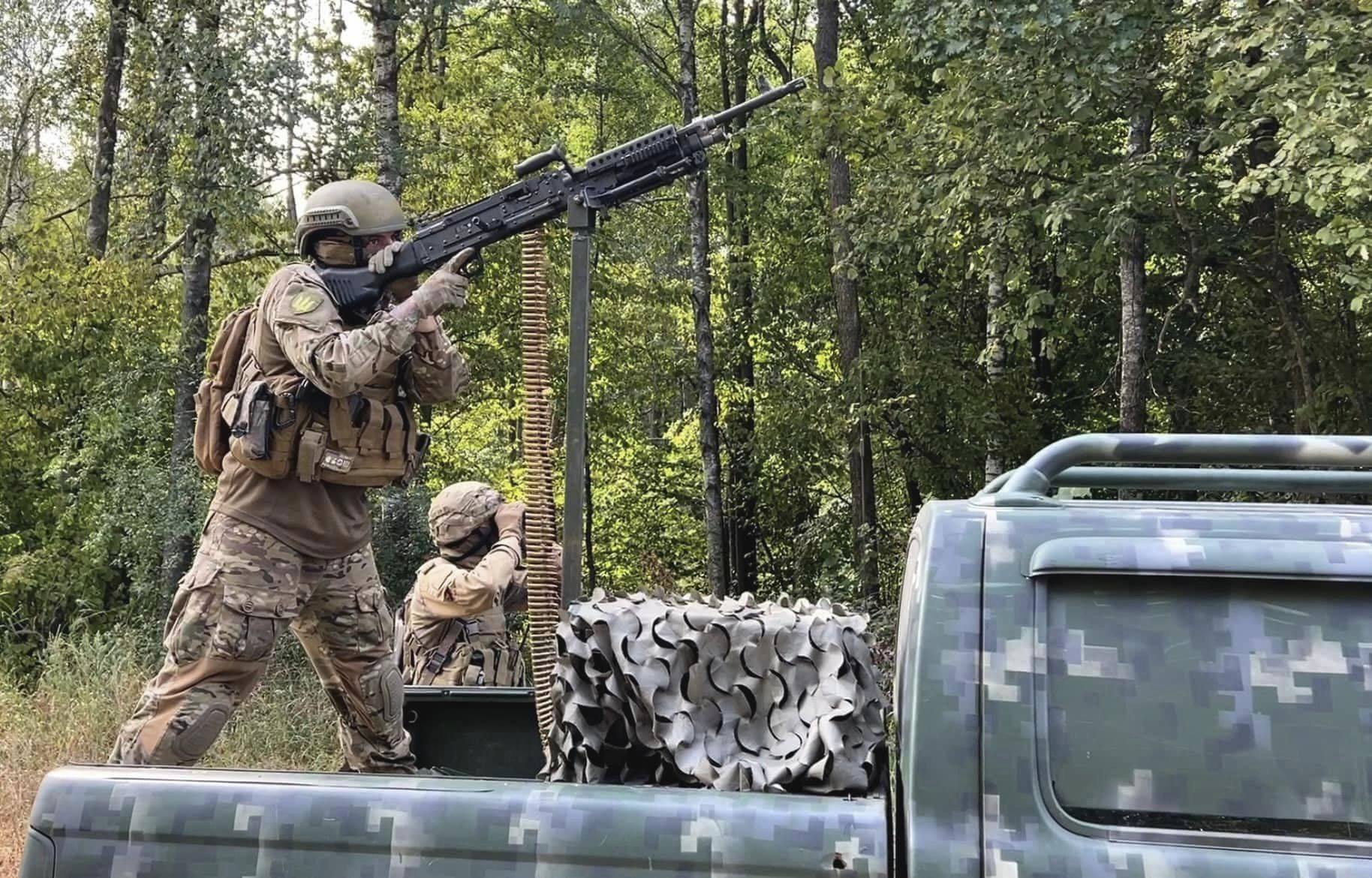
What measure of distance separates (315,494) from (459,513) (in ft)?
4.19

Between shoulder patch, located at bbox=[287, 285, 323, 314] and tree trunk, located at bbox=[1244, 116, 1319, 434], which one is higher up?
tree trunk, located at bbox=[1244, 116, 1319, 434]

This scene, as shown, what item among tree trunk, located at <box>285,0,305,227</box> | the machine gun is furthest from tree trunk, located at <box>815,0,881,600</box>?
the machine gun

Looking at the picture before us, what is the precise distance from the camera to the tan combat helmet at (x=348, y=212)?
374 centimetres

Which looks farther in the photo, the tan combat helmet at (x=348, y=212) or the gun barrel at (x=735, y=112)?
the tan combat helmet at (x=348, y=212)

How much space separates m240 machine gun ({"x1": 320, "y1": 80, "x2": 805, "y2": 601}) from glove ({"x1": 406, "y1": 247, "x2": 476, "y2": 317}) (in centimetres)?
13

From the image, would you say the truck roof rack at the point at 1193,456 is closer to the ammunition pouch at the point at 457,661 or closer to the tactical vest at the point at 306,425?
the tactical vest at the point at 306,425

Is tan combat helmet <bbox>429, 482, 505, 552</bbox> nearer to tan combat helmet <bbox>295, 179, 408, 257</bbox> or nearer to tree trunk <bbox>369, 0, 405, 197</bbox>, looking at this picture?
tan combat helmet <bbox>295, 179, 408, 257</bbox>

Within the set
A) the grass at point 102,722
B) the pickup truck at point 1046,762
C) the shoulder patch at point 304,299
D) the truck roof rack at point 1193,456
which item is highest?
the shoulder patch at point 304,299

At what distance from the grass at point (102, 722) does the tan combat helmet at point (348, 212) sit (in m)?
2.72

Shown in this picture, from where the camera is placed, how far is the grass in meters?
5.82

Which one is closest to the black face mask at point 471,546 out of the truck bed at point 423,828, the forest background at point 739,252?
the forest background at point 739,252

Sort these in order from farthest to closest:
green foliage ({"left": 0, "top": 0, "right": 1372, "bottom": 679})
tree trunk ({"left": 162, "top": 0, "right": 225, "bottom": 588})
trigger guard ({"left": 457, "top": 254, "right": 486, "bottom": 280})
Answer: tree trunk ({"left": 162, "top": 0, "right": 225, "bottom": 588}) < green foliage ({"left": 0, "top": 0, "right": 1372, "bottom": 679}) < trigger guard ({"left": 457, "top": 254, "right": 486, "bottom": 280})

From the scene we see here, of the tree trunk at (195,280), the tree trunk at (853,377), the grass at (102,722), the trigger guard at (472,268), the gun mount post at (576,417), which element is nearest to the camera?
the gun mount post at (576,417)

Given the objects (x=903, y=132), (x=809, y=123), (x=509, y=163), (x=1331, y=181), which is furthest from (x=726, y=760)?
(x=509, y=163)
